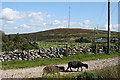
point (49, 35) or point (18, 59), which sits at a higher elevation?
point (49, 35)

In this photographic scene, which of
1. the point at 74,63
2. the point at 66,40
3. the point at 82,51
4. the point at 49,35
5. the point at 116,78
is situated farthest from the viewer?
the point at 49,35

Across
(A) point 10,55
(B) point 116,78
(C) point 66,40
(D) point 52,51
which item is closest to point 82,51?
(D) point 52,51

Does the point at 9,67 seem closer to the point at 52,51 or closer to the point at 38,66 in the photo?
the point at 38,66

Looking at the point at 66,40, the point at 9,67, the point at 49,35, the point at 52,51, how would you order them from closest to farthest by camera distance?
the point at 9,67, the point at 52,51, the point at 66,40, the point at 49,35

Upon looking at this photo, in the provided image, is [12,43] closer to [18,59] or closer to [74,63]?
[18,59]

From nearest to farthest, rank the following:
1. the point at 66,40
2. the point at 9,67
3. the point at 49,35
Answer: the point at 9,67
the point at 66,40
the point at 49,35

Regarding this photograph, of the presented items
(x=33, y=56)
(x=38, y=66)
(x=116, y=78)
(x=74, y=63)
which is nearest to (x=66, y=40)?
(x=33, y=56)

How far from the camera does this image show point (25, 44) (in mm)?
22469

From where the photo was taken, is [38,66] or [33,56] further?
[33,56]

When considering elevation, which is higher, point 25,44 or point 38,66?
point 25,44

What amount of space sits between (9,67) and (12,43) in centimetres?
795

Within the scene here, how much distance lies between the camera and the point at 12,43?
22.9 meters

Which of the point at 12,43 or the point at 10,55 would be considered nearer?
the point at 10,55

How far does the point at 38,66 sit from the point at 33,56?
3750 millimetres
